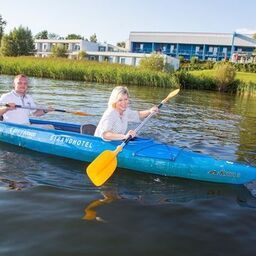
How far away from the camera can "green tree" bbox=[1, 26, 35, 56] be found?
2206 inches

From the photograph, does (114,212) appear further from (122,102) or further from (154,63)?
(154,63)

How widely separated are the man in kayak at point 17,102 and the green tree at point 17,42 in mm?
51328

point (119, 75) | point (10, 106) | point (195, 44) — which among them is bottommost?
point (119, 75)

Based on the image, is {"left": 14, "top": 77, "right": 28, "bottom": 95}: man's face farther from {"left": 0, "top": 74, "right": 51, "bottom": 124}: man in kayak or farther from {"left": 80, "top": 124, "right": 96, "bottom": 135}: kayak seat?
{"left": 80, "top": 124, "right": 96, "bottom": 135}: kayak seat

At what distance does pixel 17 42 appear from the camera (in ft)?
187

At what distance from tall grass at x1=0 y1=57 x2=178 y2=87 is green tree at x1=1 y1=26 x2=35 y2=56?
94.3ft

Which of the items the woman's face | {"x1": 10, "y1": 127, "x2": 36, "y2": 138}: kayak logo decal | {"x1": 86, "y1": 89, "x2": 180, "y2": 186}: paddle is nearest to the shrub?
{"x1": 10, "y1": 127, "x2": 36, "y2": 138}: kayak logo decal

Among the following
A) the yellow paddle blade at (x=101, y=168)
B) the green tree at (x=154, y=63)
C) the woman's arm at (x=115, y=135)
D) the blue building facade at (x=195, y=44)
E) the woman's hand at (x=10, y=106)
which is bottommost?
the yellow paddle blade at (x=101, y=168)

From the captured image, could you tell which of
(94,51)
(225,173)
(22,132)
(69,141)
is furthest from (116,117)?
(94,51)

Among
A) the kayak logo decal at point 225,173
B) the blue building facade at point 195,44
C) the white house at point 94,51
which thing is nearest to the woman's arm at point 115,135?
the kayak logo decal at point 225,173

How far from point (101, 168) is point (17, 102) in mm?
2736

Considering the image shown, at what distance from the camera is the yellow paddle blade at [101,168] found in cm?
528

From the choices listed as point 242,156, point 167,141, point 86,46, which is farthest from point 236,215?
point 86,46

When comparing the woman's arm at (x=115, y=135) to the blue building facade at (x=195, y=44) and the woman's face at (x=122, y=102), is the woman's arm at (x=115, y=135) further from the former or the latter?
the blue building facade at (x=195, y=44)
